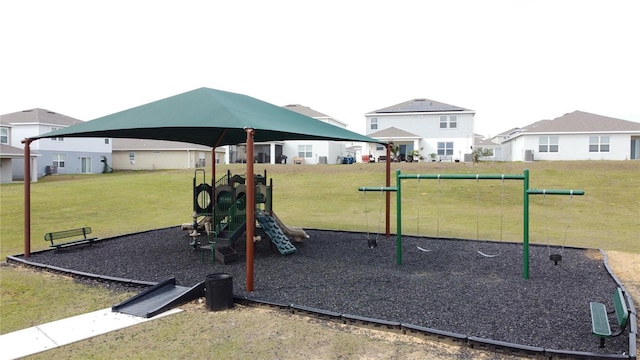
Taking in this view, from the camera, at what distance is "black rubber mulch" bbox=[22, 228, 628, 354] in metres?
5.64

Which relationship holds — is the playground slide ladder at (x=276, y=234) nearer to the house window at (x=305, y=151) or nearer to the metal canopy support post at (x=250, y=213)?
the metal canopy support post at (x=250, y=213)

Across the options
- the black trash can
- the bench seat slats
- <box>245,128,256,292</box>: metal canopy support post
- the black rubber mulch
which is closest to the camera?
the bench seat slats

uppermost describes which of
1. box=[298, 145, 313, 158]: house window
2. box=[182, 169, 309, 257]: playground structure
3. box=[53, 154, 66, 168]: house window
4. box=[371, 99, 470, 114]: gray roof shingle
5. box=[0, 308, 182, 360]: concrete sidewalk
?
box=[371, 99, 470, 114]: gray roof shingle

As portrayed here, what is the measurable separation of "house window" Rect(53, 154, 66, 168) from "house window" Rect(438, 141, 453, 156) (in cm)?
3547

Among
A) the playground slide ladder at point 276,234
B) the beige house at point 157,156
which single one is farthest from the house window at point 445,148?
the playground slide ladder at point 276,234

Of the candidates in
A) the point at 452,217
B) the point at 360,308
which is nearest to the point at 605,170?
the point at 452,217

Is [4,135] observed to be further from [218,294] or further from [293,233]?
[218,294]

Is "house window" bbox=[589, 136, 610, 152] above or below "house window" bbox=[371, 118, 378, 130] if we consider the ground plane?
below

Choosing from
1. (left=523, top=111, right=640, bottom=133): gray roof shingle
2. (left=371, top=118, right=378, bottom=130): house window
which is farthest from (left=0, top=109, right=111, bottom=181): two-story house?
(left=523, top=111, right=640, bottom=133): gray roof shingle

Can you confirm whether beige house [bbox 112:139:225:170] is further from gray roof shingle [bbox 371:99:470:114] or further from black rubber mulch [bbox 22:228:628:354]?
black rubber mulch [bbox 22:228:628:354]

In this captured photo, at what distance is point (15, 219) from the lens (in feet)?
53.9

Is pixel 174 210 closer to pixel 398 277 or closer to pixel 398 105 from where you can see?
pixel 398 277

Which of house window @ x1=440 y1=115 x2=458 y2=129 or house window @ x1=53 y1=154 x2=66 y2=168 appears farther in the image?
house window @ x1=53 y1=154 x2=66 y2=168

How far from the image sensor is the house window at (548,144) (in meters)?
35.5
